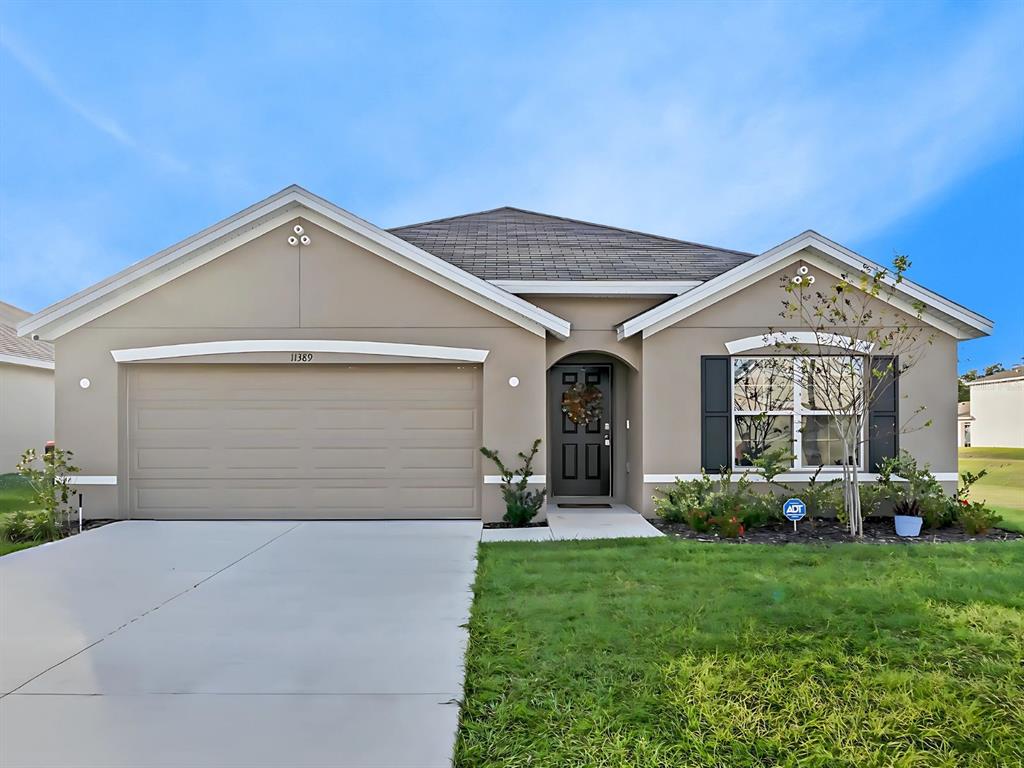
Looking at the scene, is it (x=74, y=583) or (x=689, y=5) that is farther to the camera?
(x=689, y=5)

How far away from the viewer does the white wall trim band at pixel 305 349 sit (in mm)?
9164

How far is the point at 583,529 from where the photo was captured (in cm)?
860

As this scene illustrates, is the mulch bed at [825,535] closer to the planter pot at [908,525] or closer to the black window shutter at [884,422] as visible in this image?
the planter pot at [908,525]

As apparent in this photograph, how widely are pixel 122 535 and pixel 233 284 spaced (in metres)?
3.92

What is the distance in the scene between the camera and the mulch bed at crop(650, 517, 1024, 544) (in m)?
7.91

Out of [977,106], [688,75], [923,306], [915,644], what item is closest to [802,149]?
[977,106]

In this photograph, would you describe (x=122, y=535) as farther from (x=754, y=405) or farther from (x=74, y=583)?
(x=754, y=405)

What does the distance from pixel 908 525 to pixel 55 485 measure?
1212cm

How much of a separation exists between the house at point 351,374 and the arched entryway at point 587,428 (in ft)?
3.83

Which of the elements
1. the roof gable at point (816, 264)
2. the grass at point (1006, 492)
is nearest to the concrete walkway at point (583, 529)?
the roof gable at point (816, 264)

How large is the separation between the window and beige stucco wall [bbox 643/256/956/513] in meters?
0.46

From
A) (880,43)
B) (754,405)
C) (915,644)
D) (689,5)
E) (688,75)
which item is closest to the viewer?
(915,644)

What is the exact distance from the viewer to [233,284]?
30.5 ft

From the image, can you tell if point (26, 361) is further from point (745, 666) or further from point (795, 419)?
point (745, 666)
